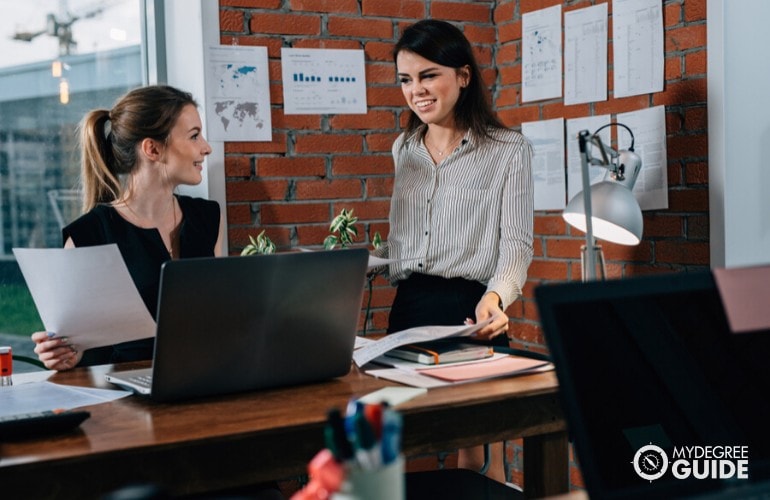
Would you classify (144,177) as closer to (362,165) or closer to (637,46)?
(362,165)

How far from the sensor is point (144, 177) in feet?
8.68

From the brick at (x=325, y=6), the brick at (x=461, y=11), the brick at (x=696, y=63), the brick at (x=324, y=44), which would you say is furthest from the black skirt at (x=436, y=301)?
the brick at (x=461, y=11)

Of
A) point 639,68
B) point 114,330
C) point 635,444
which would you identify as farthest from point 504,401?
point 639,68

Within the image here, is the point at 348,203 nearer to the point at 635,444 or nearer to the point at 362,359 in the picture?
the point at 362,359

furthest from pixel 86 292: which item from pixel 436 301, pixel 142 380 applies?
pixel 436 301

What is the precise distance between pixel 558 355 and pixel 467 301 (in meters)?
1.70

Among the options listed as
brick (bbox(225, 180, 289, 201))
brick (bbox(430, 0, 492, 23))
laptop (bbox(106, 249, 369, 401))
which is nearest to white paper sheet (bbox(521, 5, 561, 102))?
brick (bbox(430, 0, 492, 23))

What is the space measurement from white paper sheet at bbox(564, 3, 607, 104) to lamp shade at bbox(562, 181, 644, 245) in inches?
26.9

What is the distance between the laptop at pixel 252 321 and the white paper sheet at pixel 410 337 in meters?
0.16

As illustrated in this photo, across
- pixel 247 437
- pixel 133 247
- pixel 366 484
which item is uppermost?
pixel 133 247

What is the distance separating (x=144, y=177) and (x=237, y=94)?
583 mm

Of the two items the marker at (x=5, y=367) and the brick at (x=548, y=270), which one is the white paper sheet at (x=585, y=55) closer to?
the brick at (x=548, y=270)

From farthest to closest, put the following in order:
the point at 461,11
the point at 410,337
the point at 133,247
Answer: the point at 461,11, the point at 133,247, the point at 410,337

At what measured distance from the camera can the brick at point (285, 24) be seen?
3107mm
